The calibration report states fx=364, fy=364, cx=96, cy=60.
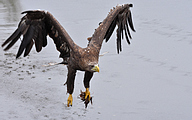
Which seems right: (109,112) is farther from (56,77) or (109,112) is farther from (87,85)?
(56,77)

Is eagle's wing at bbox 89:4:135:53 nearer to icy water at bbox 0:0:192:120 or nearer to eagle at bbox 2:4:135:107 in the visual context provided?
eagle at bbox 2:4:135:107

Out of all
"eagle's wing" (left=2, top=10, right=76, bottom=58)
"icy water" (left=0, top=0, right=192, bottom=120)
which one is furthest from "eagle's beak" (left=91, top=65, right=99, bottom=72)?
"icy water" (left=0, top=0, right=192, bottom=120)

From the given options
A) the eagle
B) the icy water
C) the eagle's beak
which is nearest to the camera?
the eagle's beak

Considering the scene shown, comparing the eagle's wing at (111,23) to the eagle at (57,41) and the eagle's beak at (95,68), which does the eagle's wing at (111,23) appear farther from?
the eagle's beak at (95,68)

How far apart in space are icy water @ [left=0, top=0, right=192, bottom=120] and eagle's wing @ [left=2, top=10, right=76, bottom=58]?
183 centimetres

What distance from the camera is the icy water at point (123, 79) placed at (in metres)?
8.20

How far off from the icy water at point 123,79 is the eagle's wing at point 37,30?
1834 mm

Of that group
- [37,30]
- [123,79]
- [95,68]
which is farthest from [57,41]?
[123,79]

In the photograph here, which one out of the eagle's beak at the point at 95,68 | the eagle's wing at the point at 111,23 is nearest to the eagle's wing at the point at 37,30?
the eagle's wing at the point at 111,23

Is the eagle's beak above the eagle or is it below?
below

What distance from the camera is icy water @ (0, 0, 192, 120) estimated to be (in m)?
8.20

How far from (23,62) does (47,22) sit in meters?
4.42

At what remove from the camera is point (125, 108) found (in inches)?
332

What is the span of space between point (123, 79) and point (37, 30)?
3856 millimetres
